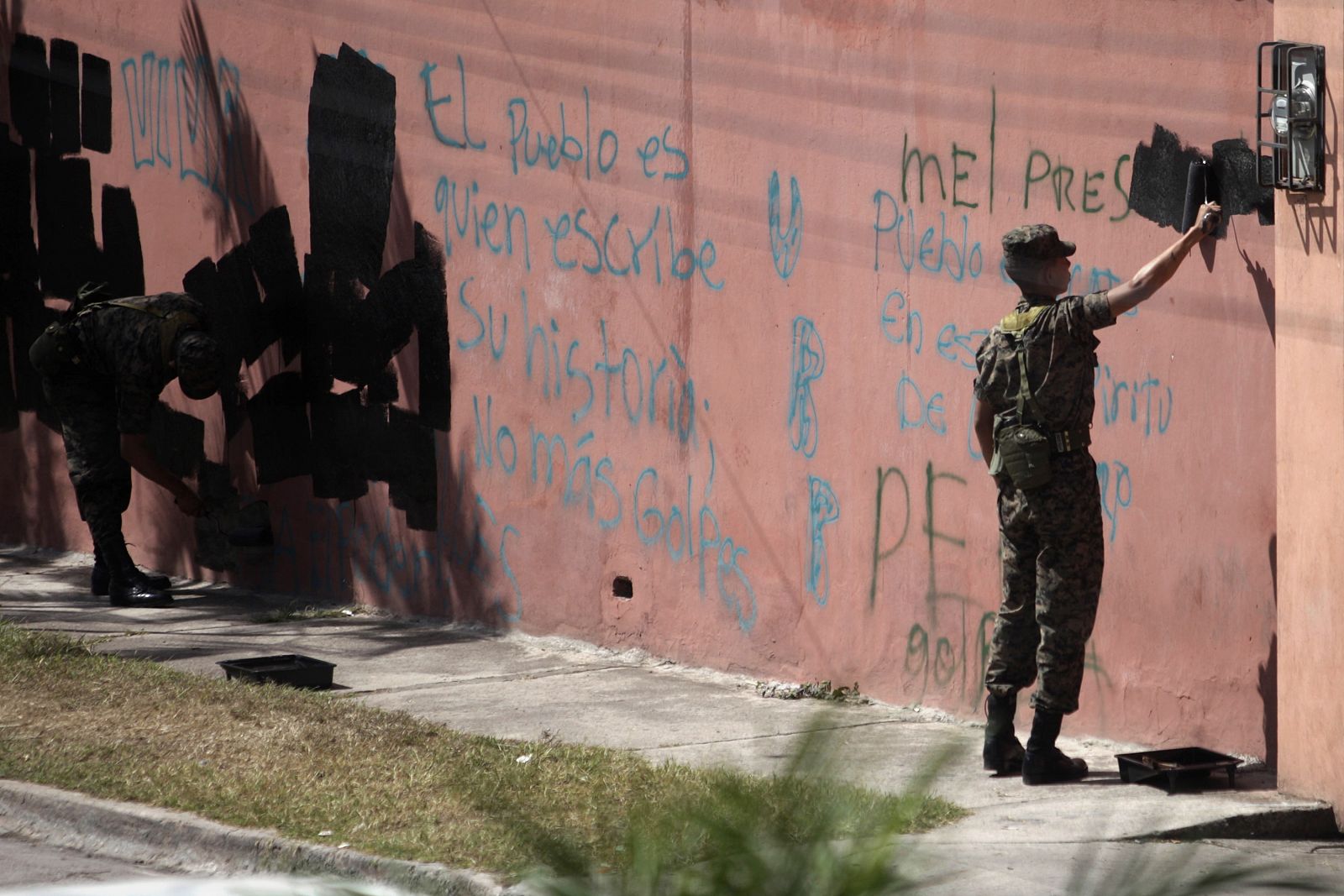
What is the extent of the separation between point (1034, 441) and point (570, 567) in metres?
3.28

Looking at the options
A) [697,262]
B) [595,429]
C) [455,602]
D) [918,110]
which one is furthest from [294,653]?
[918,110]

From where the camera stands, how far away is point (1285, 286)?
521 cm

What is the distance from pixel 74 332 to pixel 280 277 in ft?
3.65

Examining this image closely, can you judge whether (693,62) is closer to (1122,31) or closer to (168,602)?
(1122,31)

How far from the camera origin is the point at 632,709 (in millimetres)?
6867

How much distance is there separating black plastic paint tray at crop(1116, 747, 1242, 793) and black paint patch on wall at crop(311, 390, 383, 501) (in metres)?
4.77

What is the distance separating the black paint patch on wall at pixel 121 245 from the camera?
1053 cm

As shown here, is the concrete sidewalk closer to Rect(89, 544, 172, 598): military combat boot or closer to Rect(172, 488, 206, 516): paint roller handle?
Rect(89, 544, 172, 598): military combat boot

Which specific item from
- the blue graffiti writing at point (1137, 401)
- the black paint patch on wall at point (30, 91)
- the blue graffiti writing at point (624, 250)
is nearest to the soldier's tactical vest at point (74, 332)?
the blue graffiti writing at point (624, 250)

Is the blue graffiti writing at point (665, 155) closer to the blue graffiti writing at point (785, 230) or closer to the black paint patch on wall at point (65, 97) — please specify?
the blue graffiti writing at point (785, 230)

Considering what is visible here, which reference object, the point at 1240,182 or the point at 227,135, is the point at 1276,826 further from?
the point at 227,135

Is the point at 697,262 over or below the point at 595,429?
over

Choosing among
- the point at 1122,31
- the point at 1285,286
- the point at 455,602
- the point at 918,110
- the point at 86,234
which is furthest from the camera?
the point at 86,234

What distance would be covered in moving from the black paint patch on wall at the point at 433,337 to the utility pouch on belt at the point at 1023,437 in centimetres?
385
